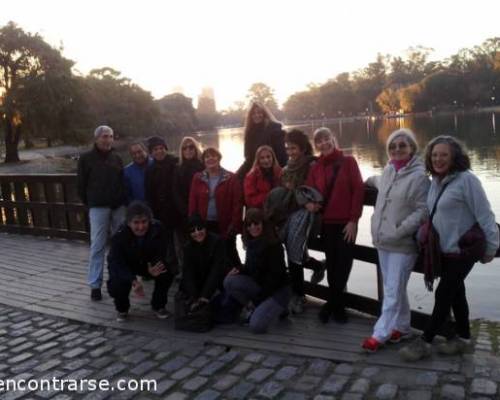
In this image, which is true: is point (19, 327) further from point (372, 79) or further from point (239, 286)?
point (372, 79)

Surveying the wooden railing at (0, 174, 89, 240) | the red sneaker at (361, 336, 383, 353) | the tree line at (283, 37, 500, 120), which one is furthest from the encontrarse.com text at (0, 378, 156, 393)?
the tree line at (283, 37, 500, 120)

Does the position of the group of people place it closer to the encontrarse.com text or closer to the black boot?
the black boot

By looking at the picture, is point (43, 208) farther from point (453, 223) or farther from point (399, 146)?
point (453, 223)

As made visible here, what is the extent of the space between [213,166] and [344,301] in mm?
1640

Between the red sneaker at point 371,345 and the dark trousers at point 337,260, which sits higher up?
the dark trousers at point 337,260

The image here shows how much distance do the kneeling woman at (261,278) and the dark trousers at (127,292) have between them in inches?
24.5

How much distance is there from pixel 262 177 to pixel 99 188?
1.84 m

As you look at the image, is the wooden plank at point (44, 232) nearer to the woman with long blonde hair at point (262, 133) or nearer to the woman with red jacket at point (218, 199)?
the woman with red jacket at point (218, 199)

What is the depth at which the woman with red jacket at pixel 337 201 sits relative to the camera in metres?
3.83

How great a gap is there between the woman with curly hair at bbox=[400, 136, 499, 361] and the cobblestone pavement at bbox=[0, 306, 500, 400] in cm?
29

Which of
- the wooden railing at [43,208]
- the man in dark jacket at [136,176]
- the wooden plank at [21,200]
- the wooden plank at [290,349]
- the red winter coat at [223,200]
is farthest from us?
the wooden plank at [21,200]

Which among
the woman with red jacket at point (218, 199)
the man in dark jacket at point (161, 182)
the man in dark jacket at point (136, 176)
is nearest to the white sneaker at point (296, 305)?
the woman with red jacket at point (218, 199)

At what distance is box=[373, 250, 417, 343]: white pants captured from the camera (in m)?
3.47

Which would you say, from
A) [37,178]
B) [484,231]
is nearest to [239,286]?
[484,231]
